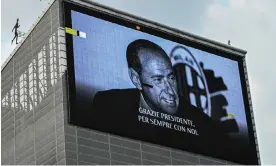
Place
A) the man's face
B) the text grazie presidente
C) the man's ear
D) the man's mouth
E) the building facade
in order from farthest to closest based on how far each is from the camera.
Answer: the man's mouth < the man's face < the man's ear < the text grazie presidente < the building facade

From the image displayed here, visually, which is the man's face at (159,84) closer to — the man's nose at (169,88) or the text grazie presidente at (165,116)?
the man's nose at (169,88)

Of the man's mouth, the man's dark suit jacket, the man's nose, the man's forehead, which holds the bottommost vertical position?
the man's dark suit jacket

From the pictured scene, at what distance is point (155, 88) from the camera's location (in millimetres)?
88062

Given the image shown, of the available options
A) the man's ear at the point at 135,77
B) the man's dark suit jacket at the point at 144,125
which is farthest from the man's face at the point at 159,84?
the man's dark suit jacket at the point at 144,125

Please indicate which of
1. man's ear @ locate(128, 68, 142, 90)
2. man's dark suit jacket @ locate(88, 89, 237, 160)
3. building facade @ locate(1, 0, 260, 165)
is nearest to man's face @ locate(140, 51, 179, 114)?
man's ear @ locate(128, 68, 142, 90)

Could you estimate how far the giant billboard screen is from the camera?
275 feet

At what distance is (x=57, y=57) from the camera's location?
8425cm

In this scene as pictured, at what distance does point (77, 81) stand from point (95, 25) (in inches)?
267

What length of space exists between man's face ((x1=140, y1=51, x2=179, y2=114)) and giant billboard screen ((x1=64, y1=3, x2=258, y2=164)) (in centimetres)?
10

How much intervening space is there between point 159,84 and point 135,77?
2.78 m

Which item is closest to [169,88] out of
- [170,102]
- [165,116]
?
[170,102]

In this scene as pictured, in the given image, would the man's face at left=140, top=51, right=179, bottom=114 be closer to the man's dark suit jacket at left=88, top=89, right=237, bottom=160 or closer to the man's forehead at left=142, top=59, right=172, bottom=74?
the man's forehead at left=142, top=59, right=172, bottom=74

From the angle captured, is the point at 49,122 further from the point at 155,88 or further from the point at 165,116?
the point at 165,116

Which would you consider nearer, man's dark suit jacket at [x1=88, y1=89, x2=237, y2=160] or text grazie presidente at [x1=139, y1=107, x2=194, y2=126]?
man's dark suit jacket at [x1=88, y1=89, x2=237, y2=160]
